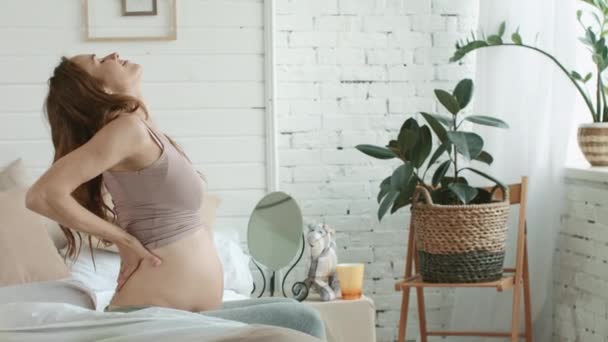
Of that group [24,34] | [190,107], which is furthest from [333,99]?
[24,34]

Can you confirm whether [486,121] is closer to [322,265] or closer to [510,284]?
[510,284]

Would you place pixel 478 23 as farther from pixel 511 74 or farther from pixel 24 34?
pixel 24 34

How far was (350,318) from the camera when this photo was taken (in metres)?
3.92

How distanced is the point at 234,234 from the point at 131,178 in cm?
188

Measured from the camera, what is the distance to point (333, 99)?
4.51 meters

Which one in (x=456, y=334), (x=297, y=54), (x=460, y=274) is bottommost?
(x=456, y=334)

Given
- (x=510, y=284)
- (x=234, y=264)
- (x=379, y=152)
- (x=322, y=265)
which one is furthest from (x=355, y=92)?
(x=510, y=284)

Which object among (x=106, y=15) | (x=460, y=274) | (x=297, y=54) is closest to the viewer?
(x=460, y=274)

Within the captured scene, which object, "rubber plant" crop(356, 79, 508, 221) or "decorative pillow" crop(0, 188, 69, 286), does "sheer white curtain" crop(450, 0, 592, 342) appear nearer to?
"rubber plant" crop(356, 79, 508, 221)

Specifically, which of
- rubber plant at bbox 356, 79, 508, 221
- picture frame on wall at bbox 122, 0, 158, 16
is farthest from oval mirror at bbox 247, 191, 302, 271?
picture frame on wall at bbox 122, 0, 158, 16

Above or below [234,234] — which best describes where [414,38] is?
above

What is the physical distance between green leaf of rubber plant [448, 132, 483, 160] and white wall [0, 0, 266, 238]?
844 mm

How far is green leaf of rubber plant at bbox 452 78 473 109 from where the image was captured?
3.92 m

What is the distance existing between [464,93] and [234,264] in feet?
3.75
